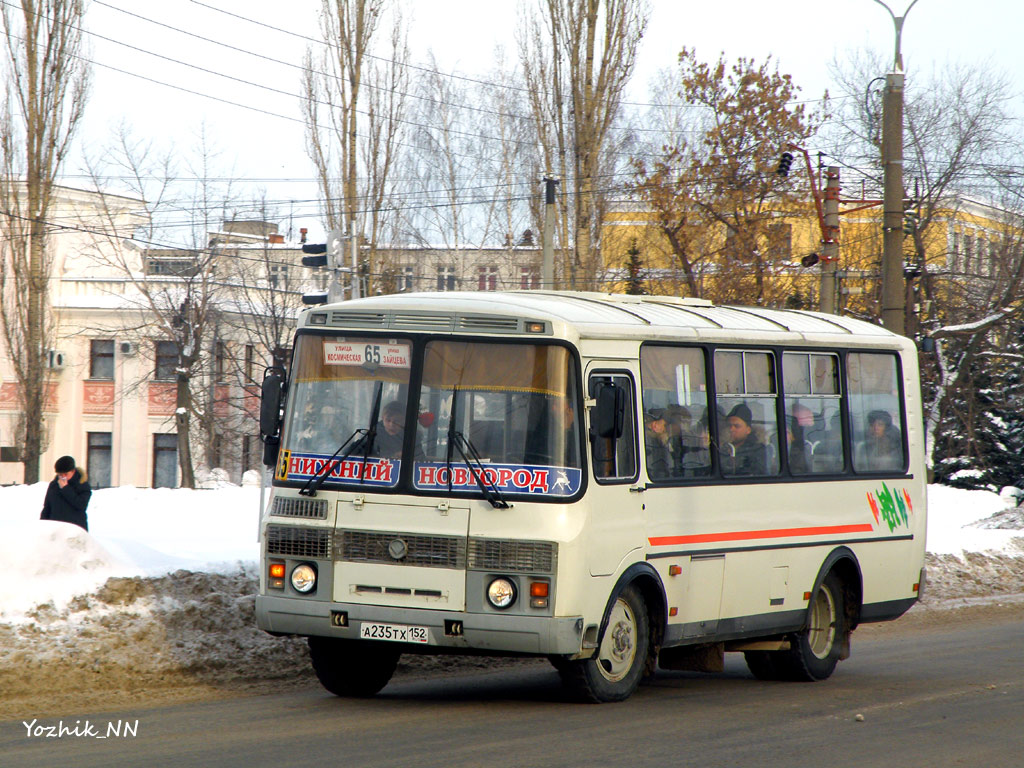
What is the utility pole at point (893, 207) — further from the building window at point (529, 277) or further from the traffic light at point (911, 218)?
the building window at point (529, 277)

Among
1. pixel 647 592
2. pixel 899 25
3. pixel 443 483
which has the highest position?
pixel 899 25

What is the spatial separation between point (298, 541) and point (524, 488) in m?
1.50

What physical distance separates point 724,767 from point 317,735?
2.24 meters

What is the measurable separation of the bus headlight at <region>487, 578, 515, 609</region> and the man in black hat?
6144mm

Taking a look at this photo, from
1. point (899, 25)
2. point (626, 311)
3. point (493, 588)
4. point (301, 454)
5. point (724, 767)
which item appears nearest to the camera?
point (724, 767)

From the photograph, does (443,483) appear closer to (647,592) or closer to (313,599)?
(313,599)

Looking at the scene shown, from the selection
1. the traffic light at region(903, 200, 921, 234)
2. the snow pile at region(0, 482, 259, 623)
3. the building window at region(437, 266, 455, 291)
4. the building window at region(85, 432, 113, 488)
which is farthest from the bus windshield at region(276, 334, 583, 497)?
the building window at region(85, 432, 113, 488)

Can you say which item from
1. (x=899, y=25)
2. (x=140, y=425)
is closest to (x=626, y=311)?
(x=899, y=25)

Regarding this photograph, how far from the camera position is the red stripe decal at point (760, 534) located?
9.65 meters

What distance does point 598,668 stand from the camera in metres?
9.12

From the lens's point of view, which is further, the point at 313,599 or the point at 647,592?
the point at 647,592

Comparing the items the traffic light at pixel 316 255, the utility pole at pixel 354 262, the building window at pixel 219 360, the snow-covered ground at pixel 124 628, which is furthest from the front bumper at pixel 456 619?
the building window at pixel 219 360

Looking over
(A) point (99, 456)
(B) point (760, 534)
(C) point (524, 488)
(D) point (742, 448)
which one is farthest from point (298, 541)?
(A) point (99, 456)

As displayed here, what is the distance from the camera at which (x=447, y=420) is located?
886 centimetres
